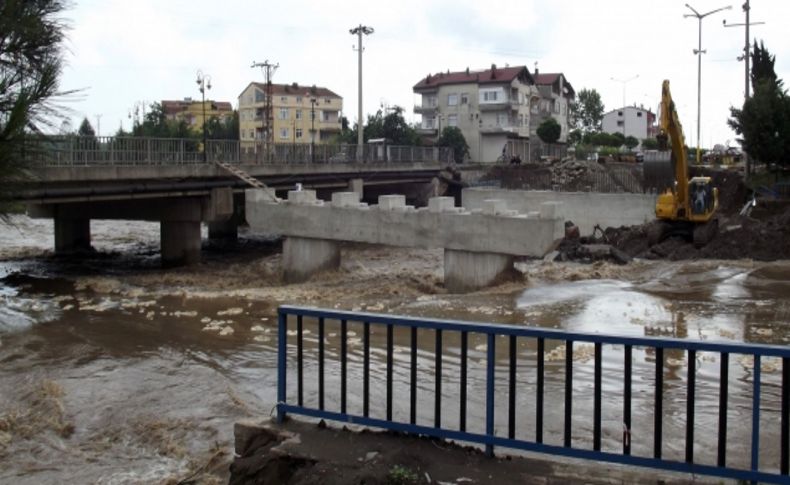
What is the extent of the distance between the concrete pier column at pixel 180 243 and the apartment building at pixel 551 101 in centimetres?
6091

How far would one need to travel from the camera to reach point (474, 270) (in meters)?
23.7

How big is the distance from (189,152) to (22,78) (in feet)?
70.0

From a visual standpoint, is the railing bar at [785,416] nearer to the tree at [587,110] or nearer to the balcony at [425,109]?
the balcony at [425,109]

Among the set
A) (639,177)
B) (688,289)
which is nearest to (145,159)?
(688,289)

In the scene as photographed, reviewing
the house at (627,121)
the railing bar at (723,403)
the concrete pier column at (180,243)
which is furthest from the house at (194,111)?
the railing bar at (723,403)

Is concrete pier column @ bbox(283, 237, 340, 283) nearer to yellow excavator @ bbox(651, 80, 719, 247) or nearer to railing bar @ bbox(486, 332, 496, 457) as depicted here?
yellow excavator @ bbox(651, 80, 719, 247)

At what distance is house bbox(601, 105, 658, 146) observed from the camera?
126 m

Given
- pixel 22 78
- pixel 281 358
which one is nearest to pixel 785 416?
pixel 281 358

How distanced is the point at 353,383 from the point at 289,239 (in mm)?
17045

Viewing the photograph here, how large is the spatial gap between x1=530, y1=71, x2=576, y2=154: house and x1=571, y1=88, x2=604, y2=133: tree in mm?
17017

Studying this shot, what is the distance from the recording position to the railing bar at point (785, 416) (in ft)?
18.2

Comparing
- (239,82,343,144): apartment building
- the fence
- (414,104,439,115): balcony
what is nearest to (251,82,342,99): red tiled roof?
(239,82,343,144): apartment building

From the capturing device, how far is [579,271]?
27469 millimetres

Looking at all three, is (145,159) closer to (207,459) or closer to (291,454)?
(207,459)
